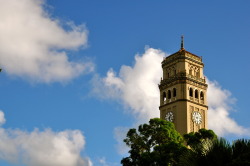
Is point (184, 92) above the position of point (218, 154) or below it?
above

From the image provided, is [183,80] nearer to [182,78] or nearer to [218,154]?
[182,78]

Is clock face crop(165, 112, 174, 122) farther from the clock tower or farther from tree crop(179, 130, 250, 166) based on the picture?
tree crop(179, 130, 250, 166)

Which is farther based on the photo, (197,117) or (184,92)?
(197,117)

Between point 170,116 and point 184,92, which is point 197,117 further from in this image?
point 184,92

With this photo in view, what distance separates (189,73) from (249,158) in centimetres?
5160

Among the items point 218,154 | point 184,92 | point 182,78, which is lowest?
point 218,154

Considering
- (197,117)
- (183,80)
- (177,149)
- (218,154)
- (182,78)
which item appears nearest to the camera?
(218,154)

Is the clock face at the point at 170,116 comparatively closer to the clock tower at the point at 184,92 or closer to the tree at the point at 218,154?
the clock tower at the point at 184,92

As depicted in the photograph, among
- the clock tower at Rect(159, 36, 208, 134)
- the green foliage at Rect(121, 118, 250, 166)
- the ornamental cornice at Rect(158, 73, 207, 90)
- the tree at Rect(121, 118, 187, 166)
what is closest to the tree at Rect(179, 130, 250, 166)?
the green foliage at Rect(121, 118, 250, 166)

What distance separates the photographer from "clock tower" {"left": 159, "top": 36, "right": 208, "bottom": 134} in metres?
68.4

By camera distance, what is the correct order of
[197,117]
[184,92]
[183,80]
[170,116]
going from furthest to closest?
[183,80] < [170,116] < [197,117] < [184,92]

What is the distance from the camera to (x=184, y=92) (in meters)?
69.5

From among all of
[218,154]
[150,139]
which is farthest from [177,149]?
[218,154]

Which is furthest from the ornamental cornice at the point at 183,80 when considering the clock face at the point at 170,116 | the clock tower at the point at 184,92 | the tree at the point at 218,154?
the tree at the point at 218,154
